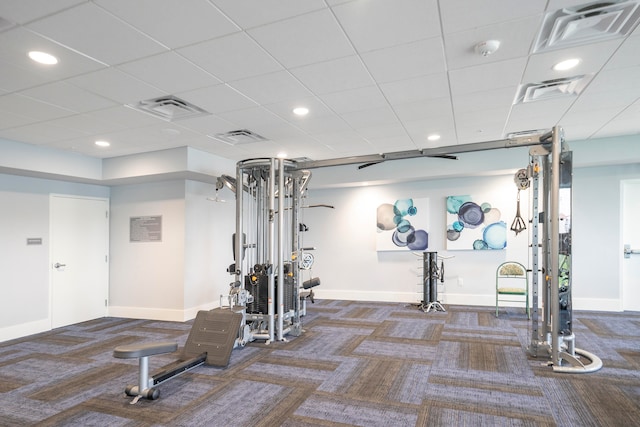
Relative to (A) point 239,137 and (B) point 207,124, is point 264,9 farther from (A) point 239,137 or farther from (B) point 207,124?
(A) point 239,137

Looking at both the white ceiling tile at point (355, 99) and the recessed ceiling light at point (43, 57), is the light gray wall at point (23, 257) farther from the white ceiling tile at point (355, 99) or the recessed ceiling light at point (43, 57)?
the white ceiling tile at point (355, 99)

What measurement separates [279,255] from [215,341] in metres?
1.27

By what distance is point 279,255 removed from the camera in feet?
15.6

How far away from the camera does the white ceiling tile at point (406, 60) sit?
106 inches

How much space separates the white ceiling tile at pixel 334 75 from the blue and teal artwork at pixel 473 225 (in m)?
4.30

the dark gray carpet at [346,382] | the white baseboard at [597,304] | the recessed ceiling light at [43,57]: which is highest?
the recessed ceiling light at [43,57]

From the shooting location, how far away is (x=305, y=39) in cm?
257

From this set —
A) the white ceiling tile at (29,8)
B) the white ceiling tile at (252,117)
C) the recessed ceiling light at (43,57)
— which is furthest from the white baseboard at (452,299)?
the white ceiling tile at (29,8)

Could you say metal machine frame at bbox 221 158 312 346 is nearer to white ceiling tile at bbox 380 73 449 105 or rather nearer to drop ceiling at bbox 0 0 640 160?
drop ceiling at bbox 0 0 640 160

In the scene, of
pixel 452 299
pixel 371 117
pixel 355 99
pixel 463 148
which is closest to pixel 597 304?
pixel 452 299

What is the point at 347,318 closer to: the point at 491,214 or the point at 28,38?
the point at 491,214

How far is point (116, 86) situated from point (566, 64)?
3.76 meters

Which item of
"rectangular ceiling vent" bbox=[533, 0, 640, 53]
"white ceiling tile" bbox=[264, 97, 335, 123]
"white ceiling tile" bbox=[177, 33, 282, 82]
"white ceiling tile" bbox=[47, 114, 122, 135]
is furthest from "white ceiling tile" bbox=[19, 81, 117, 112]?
"rectangular ceiling vent" bbox=[533, 0, 640, 53]

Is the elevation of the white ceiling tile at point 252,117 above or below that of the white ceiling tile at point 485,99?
below
